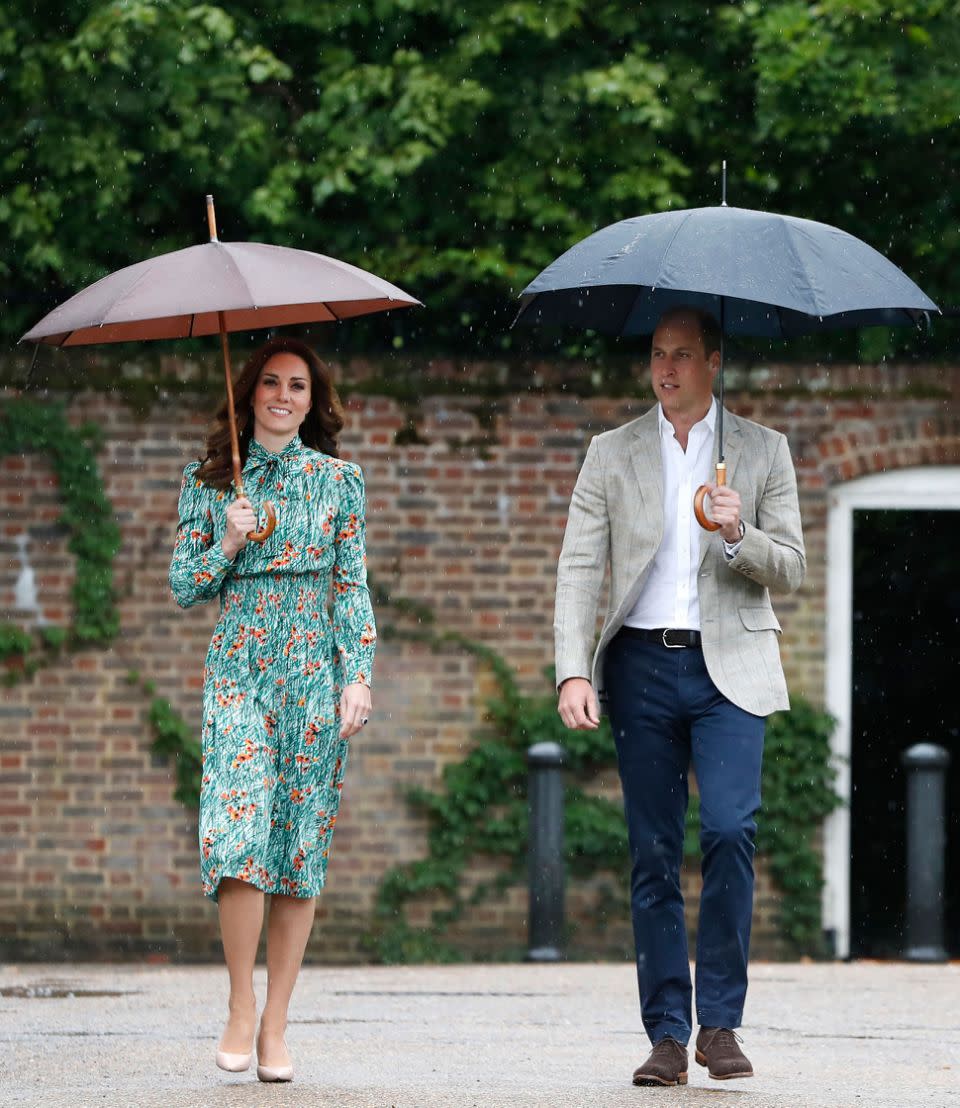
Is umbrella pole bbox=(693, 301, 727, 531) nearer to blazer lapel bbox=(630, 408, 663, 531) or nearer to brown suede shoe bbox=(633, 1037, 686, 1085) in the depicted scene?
blazer lapel bbox=(630, 408, 663, 531)

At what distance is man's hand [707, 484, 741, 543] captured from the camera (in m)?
5.04

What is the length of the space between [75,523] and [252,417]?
4364 millimetres

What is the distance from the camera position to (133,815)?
956cm

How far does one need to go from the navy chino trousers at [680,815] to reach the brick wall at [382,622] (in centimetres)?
439

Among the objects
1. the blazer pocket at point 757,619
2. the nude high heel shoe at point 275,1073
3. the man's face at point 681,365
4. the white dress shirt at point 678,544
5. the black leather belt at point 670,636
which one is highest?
the man's face at point 681,365

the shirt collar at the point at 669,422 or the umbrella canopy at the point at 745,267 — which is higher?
the umbrella canopy at the point at 745,267

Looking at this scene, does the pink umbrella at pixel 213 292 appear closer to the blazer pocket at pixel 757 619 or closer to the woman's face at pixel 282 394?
the woman's face at pixel 282 394

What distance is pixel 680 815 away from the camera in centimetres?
531

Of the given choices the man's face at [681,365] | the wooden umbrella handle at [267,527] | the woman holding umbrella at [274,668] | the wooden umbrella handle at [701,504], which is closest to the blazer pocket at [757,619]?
the wooden umbrella handle at [701,504]

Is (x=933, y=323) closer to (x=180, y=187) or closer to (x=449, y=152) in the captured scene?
(x=449, y=152)

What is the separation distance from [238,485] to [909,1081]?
7.95 ft

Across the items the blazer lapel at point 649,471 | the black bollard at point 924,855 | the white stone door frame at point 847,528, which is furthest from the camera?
the white stone door frame at point 847,528

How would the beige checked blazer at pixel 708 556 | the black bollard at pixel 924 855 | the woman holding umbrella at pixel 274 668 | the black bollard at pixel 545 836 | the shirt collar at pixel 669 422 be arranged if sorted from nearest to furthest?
the woman holding umbrella at pixel 274 668
the beige checked blazer at pixel 708 556
the shirt collar at pixel 669 422
the black bollard at pixel 545 836
the black bollard at pixel 924 855

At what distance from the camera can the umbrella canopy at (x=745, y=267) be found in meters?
4.91
